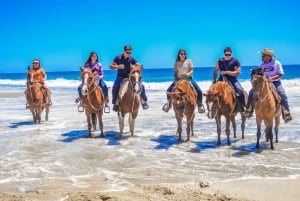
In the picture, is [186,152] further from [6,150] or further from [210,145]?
[6,150]

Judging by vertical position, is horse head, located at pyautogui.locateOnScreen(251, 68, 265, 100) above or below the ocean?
above

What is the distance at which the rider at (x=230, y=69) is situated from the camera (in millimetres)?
11070

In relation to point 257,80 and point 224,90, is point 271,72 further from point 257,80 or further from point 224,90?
point 224,90

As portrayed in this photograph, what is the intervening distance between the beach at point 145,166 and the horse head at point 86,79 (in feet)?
4.38

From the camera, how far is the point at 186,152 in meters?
10.1

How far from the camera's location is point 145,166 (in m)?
8.66

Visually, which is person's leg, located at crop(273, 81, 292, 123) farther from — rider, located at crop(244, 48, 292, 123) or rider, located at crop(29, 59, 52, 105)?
rider, located at crop(29, 59, 52, 105)

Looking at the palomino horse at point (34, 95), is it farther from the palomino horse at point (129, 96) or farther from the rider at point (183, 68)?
the rider at point (183, 68)

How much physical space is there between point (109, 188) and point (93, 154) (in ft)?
10.1

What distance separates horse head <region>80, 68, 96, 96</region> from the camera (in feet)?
38.9

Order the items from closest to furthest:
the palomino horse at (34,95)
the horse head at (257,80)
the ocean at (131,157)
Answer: the ocean at (131,157)
the horse head at (257,80)
the palomino horse at (34,95)

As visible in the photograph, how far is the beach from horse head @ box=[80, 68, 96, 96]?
1335mm

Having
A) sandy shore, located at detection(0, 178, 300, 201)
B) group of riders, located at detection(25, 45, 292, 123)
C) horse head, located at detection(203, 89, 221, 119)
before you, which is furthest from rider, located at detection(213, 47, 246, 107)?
sandy shore, located at detection(0, 178, 300, 201)

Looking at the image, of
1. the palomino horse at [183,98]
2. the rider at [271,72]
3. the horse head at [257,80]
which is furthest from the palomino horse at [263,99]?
the palomino horse at [183,98]
